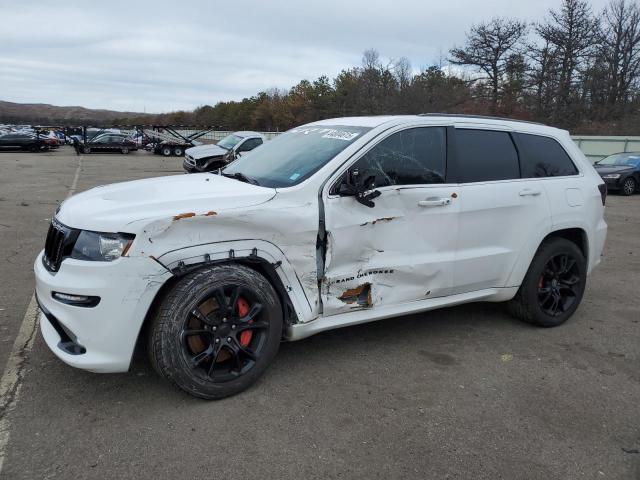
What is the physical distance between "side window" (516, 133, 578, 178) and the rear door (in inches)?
3.7

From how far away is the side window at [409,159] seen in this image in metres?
3.80

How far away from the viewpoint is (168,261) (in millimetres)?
3072

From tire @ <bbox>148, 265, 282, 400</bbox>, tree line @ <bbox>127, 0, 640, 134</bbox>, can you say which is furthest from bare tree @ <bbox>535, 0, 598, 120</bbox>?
tire @ <bbox>148, 265, 282, 400</bbox>

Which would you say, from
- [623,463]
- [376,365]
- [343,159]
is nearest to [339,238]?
[343,159]

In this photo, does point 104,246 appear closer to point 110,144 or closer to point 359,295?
point 359,295

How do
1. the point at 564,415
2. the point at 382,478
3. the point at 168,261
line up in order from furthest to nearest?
the point at 564,415, the point at 168,261, the point at 382,478

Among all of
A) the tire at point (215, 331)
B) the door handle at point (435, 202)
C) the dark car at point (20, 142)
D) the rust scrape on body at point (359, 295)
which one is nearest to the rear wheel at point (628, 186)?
the door handle at point (435, 202)

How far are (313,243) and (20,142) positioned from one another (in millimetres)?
36417

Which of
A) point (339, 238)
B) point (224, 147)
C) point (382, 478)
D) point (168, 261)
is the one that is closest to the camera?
point (382, 478)

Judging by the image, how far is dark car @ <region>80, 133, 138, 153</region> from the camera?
34562 mm

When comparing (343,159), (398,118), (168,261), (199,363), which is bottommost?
(199,363)

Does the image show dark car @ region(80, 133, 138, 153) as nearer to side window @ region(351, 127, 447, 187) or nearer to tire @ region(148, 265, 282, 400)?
side window @ region(351, 127, 447, 187)

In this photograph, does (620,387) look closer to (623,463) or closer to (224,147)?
(623,463)

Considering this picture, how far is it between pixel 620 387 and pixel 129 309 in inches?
131
